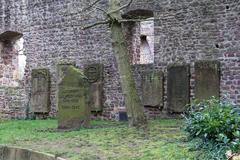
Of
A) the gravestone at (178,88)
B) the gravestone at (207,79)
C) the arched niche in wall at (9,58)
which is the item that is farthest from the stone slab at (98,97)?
the arched niche in wall at (9,58)

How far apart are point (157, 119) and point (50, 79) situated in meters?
4.80

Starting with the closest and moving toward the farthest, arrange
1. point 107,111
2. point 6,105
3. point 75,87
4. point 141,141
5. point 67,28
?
point 141,141
point 75,87
point 107,111
point 67,28
point 6,105

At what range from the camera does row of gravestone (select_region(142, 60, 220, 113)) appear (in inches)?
Result: 472

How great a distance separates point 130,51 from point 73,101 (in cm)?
418

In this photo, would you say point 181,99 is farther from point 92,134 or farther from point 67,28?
point 67,28

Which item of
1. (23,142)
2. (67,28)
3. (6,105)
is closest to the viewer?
(23,142)

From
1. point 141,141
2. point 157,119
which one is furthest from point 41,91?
point 141,141

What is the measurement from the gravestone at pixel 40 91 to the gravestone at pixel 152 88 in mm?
3953

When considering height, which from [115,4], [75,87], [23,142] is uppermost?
[115,4]

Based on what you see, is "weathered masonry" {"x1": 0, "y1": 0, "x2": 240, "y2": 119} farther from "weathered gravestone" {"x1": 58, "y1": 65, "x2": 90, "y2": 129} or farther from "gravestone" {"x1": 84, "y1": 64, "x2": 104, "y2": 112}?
"weathered gravestone" {"x1": 58, "y1": 65, "x2": 90, "y2": 129}

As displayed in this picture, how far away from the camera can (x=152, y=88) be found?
13.2 metres

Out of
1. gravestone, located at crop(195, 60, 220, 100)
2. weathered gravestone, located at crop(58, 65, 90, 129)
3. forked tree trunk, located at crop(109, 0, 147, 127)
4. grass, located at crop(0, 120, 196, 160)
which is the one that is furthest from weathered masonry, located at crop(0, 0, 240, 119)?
weathered gravestone, located at crop(58, 65, 90, 129)

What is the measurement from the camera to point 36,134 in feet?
33.5

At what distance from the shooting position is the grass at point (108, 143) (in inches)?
263
